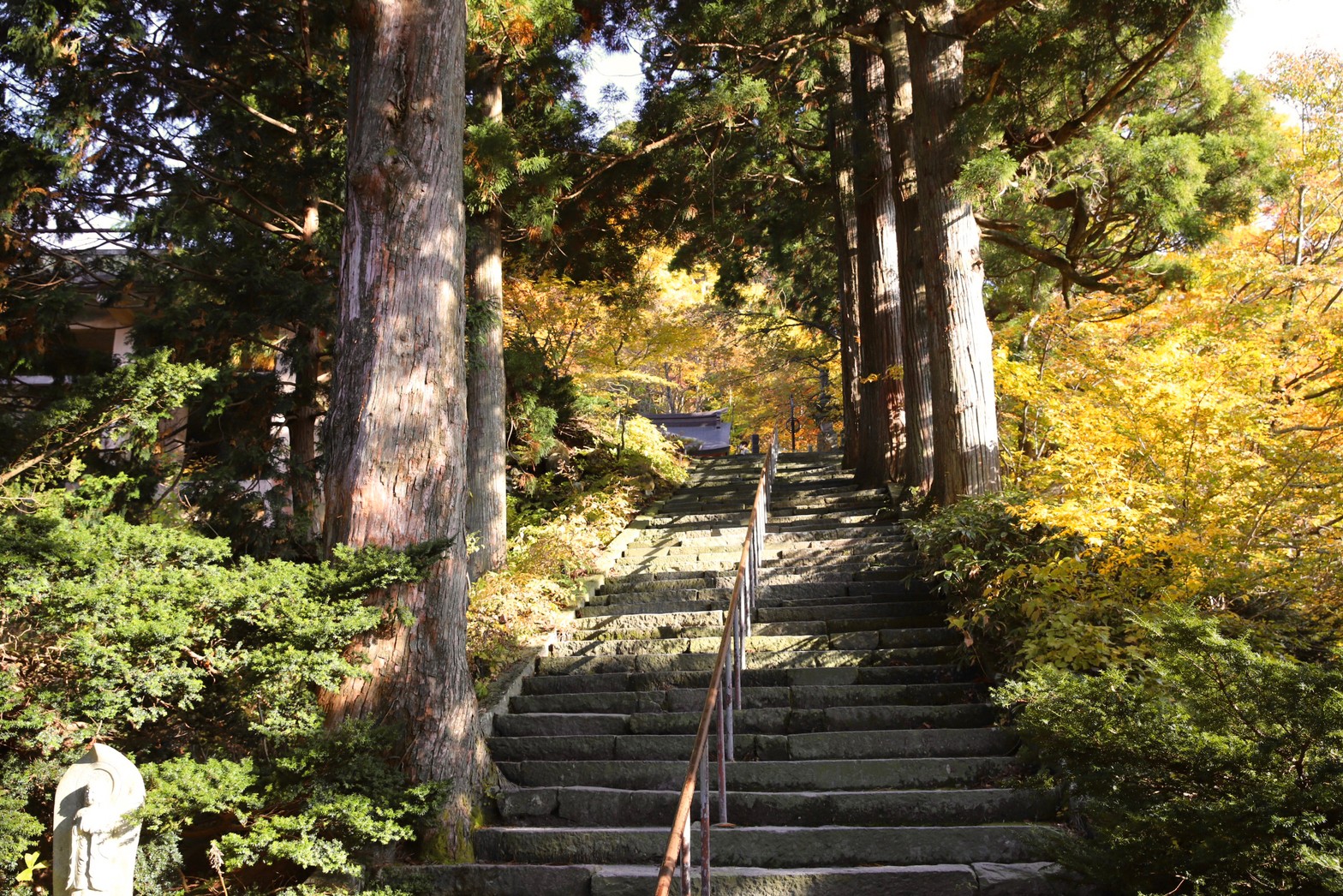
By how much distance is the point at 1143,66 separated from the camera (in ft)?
25.8

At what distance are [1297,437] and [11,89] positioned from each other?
10385mm

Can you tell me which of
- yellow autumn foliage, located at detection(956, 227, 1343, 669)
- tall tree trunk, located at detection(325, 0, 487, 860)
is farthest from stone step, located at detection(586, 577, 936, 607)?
tall tree trunk, located at detection(325, 0, 487, 860)

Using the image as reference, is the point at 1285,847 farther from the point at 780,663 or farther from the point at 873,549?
the point at 873,549

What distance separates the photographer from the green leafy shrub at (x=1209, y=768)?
3.68 m

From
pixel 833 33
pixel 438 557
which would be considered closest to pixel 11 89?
pixel 438 557

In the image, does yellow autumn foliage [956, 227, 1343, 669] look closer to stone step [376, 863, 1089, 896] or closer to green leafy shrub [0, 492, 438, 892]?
stone step [376, 863, 1089, 896]

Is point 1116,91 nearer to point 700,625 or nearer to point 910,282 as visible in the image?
point 910,282

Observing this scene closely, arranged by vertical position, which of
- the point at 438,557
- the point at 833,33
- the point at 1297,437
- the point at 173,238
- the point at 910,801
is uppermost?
the point at 833,33

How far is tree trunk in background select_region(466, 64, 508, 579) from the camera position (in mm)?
10086

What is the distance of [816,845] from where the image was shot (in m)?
5.35

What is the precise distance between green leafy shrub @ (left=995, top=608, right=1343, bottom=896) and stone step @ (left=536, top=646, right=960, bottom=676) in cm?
277

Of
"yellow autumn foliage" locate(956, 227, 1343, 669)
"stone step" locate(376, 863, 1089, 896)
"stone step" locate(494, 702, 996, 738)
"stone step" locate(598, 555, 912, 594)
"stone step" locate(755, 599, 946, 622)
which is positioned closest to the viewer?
"stone step" locate(376, 863, 1089, 896)

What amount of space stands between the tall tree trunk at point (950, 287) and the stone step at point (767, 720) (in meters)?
2.49

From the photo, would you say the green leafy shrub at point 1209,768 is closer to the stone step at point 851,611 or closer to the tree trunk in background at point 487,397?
the stone step at point 851,611
